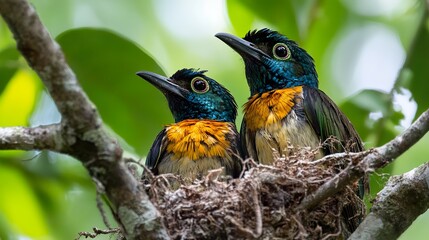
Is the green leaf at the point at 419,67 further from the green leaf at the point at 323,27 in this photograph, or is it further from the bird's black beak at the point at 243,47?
the bird's black beak at the point at 243,47

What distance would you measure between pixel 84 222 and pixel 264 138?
6.80 ft

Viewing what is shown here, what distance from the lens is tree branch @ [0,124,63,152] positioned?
4.23m

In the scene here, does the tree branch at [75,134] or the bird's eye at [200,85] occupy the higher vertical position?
the bird's eye at [200,85]

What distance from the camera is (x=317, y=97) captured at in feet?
19.3

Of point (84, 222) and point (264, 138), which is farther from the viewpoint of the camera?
point (84, 222)

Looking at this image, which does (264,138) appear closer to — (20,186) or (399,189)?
(399,189)

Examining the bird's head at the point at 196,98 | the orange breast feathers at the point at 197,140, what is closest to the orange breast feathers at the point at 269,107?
the orange breast feathers at the point at 197,140

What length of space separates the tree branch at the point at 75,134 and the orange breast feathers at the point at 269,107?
60.2 inches

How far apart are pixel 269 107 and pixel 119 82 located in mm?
1085

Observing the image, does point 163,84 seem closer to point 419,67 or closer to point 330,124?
point 330,124

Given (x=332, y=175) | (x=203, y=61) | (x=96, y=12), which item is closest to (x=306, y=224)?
(x=332, y=175)

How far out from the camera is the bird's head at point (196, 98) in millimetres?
6602

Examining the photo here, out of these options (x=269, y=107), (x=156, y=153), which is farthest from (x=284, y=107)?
(x=156, y=153)

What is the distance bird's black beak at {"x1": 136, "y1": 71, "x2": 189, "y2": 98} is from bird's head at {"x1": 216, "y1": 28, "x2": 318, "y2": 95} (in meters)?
0.48
